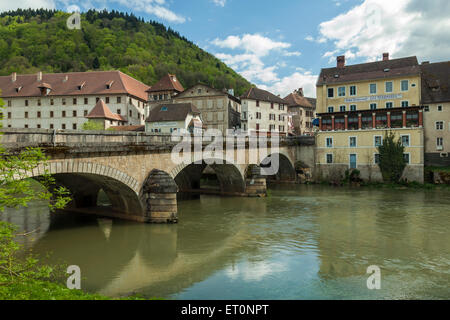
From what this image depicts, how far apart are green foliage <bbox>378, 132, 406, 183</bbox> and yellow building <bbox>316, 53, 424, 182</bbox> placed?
0.68 meters

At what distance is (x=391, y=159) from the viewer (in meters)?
39.6

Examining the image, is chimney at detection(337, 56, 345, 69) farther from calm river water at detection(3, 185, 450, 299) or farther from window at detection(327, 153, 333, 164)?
calm river water at detection(3, 185, 450, 299)

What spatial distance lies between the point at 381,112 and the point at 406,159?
629cm

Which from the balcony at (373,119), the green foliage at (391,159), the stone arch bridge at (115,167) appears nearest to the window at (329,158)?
the balcony at (373,119)

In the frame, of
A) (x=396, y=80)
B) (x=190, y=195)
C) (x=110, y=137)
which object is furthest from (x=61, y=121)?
(x=396, y=80)

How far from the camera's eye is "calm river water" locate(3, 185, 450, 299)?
11.2 m

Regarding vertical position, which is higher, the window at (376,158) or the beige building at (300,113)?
the beige building at (300,113)

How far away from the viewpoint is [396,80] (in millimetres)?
41594

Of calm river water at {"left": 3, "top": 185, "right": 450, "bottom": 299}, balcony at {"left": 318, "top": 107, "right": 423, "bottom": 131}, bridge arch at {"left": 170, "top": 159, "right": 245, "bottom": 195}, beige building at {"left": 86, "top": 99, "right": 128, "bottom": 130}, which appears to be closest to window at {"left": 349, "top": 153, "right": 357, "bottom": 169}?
balcony at {"left": 318, "top": 107, "right": 423, "bottom": 131}

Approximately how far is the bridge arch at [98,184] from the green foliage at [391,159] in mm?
31159

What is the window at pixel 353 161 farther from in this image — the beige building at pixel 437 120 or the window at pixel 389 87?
the window at pixel 389 87

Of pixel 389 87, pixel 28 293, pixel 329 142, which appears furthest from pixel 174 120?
pixel 28 293

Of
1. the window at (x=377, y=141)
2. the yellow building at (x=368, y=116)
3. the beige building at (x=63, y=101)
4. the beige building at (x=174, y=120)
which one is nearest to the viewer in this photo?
the yellow building at (x=368, y=116)

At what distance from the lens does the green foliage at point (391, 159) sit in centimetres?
3944
